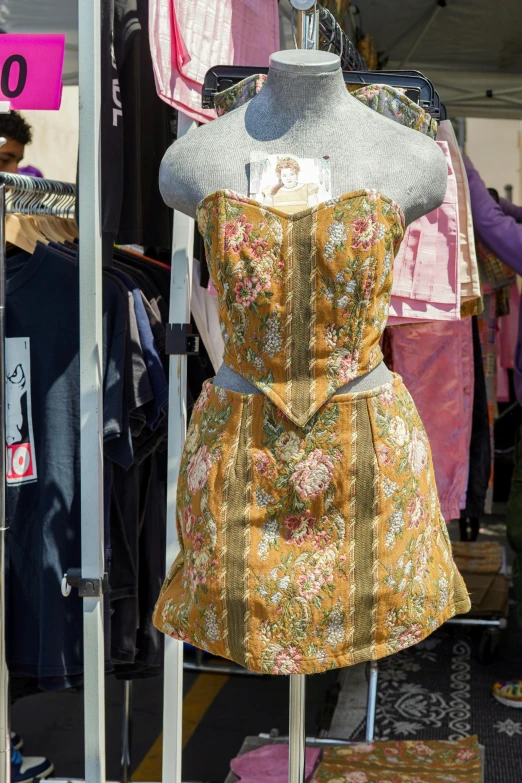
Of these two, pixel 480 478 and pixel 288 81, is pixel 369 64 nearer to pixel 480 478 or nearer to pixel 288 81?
pixel 480 478

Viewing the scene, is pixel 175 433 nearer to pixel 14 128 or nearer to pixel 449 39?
pixel 14 128

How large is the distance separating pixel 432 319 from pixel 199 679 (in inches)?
80.9

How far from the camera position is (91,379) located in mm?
1913

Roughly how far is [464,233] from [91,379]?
116cm

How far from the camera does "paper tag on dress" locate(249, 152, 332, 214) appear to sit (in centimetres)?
145

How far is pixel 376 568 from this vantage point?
1474mm

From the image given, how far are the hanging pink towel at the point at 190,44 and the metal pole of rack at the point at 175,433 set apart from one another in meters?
0.26

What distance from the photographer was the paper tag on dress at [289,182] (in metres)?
1.45

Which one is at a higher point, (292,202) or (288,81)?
(288,81)

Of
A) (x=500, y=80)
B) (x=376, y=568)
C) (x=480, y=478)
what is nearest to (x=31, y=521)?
(x=376, y=568)

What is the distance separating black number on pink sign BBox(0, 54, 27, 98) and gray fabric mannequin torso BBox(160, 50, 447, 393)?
57cm

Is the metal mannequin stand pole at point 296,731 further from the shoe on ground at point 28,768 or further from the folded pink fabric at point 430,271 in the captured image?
the shoe on ground at point 28,768

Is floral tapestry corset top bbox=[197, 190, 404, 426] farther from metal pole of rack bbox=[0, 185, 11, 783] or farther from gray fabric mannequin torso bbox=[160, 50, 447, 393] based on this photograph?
metal pole of rack bbox=[0, 185, 11, 783]

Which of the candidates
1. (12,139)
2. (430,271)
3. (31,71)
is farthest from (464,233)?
(12,139)
